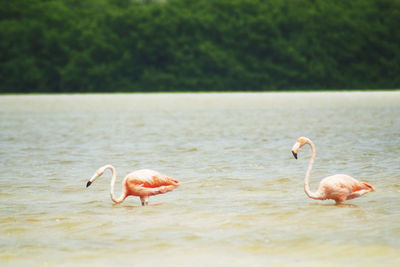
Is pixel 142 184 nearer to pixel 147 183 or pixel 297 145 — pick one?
pixel 147 183

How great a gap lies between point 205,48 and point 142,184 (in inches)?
2829

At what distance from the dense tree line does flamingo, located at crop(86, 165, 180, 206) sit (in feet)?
231

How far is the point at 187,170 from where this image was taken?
13.6m

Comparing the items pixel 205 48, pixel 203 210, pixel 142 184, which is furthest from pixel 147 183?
pixel 205 48

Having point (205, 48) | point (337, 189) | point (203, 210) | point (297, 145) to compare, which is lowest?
point (205, 48)

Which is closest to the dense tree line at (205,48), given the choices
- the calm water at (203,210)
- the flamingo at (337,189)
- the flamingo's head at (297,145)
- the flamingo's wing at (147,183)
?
the calm water at (203,210)

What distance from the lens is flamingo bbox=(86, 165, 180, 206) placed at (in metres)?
9.82

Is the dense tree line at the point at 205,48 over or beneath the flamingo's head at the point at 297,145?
beneath

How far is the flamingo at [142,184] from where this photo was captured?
32.2ft

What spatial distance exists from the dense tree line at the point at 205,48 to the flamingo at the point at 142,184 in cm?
7027

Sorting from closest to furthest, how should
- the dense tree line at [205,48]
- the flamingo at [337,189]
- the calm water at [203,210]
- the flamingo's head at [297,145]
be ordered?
the calm water at [203,210]
the flamingo's head at [297,145]
the flamingo at [337,189]
the dense tree line at [205,48]

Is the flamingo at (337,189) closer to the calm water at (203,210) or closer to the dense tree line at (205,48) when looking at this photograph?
the calm water at (203,210)

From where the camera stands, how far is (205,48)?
266ft

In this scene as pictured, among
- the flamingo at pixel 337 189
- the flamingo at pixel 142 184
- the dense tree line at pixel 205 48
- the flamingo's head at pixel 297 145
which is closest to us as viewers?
the flamingo's head at pixel 297 145
